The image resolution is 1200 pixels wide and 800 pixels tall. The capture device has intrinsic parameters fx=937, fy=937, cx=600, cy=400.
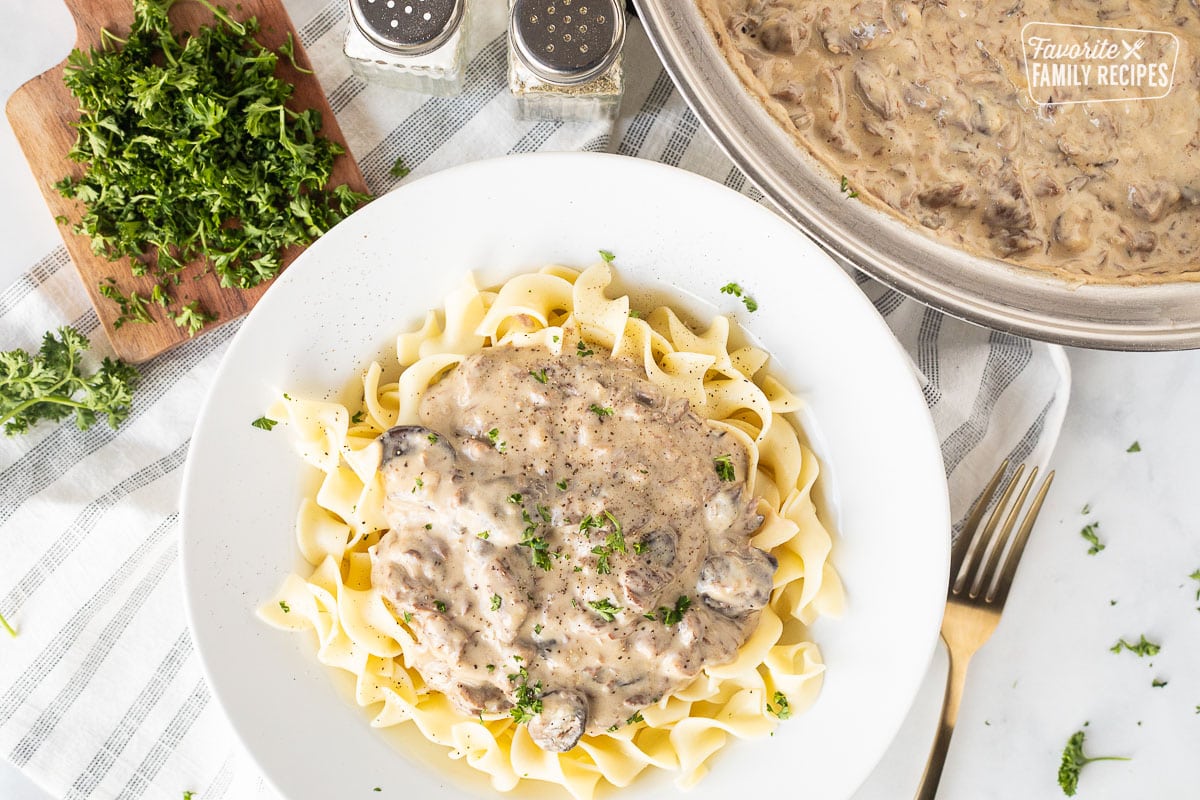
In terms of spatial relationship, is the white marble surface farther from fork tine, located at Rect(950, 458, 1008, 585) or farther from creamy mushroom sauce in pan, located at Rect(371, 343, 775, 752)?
creamy mushroom sauce in pan, located at Rect(371, 343, 775, 752)

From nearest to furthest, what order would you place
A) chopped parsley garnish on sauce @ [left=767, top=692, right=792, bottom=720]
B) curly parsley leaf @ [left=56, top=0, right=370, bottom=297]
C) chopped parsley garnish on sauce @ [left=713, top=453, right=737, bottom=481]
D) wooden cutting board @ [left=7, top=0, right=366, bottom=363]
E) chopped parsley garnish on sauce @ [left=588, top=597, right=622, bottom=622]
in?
chopped parsley garnish on sauce @ [left=588, top=597, right=622, bottom=622]
chopped parsley garnish on sauce @ [left=713, top=453, right=737, bottom=481]
chopped parsley garnish on sauce @ [left=767, top=692, right=792, bottom=720]
curly parsley leaf @ [left=56, top=0, right=370, bottom=297]
wooden cutting board @ [left=7, top=0, right=366, bottom=363]

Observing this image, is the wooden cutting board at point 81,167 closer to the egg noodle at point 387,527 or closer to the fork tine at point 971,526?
the egg noodle at point 387,527

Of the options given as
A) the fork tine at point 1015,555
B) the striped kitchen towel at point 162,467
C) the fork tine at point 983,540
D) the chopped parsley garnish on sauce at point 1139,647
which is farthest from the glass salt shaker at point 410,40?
the chopped parsley garnish on sauce at point 1139,647

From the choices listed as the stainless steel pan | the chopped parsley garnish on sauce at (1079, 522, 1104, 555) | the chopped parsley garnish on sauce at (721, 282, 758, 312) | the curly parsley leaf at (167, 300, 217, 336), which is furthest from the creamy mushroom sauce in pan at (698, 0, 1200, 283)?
the curly parsley leaf at (167, 300, 217, 336)

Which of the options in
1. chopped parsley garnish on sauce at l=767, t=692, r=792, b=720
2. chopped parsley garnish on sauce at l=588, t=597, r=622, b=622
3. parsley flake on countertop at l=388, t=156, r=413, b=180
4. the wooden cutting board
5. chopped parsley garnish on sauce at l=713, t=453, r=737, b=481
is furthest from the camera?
parsley flake on countertop at l=388, t=156, r=413, b=180

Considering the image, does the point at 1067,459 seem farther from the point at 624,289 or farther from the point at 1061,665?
the point at 624,289

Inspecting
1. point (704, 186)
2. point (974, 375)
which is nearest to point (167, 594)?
point (704, 186)

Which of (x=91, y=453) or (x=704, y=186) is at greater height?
(x=704, y=186)
